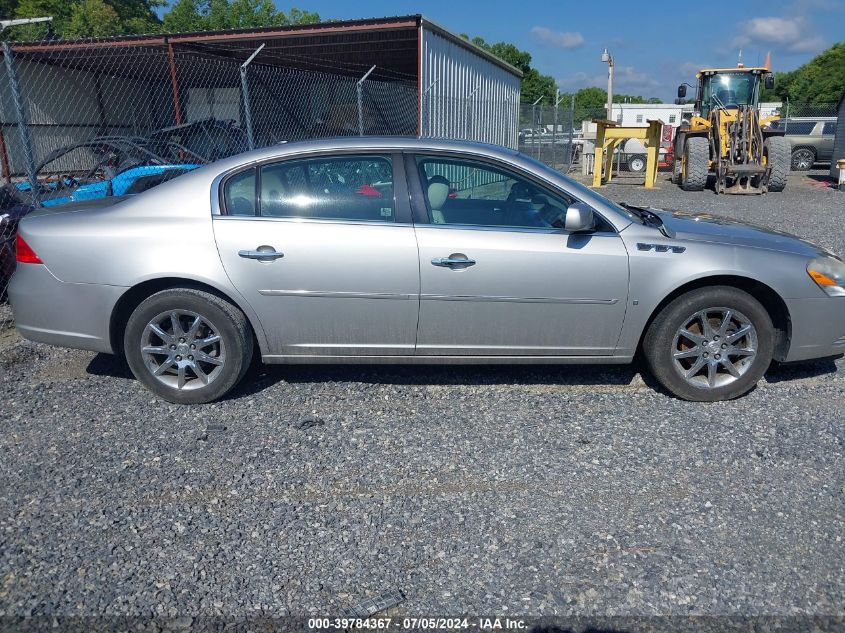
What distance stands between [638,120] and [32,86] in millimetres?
31117

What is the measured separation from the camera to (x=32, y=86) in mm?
18938

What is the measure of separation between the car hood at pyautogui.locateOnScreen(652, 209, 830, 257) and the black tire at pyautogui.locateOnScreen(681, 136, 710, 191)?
44.6ft

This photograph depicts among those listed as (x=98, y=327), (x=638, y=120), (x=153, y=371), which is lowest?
(x=153, y=371)

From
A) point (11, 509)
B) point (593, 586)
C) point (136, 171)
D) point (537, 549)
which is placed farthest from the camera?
point (136, 171)

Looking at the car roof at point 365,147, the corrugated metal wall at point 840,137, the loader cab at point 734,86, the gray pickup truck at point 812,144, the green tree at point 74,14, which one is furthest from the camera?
the green tree at point 74,14

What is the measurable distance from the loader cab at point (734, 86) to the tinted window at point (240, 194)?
58.2 ft

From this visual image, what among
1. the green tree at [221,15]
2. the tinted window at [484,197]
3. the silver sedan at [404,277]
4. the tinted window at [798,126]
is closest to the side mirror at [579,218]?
the silver sedan at [404,277]

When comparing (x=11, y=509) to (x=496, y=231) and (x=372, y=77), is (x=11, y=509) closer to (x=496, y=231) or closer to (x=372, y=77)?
(x=496, y=231)

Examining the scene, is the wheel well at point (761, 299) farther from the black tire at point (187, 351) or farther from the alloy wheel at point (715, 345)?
the black tire at point (187, 351)

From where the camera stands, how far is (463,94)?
633 inches

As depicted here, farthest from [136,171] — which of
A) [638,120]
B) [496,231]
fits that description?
[638,120]

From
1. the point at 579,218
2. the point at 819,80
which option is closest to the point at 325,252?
the point at 579,218

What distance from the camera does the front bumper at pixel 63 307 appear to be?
4199 millimetres

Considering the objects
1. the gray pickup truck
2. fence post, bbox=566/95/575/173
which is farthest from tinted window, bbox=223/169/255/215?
the gray pickup truck
